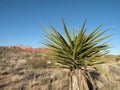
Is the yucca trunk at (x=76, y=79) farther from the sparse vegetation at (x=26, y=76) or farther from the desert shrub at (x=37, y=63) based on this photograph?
the desert shrub at (x=37, y=63)

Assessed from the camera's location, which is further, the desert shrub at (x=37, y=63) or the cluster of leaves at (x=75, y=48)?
the desert shrub at (x=37, y=63)

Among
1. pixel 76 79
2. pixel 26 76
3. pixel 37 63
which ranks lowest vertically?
pixel 76 79

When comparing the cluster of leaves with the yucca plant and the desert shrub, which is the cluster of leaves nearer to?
the yucca plant

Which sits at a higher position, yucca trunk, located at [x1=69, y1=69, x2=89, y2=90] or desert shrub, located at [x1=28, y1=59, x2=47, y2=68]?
desert shrub, located at [x1=28, y1=59, x2=47, y2=68]

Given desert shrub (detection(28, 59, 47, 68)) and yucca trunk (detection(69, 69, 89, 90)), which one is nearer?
yucca trunk (detection(69, 69, 89, 90))

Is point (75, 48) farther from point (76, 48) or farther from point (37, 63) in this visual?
point (37, 63)

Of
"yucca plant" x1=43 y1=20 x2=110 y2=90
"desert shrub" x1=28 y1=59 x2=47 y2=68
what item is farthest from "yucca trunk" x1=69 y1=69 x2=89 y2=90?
"desert shrub" x1=28 y1=59 x2=47 y2=68

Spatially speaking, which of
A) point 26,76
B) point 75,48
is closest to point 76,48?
point 75,48

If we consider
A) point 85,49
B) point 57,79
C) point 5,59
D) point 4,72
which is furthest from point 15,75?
point 85,49

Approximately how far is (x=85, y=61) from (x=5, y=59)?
170 inches

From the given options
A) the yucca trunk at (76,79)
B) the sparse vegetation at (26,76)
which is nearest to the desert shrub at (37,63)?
the sparse vegetation at (26,76)

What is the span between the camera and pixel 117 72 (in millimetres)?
12367

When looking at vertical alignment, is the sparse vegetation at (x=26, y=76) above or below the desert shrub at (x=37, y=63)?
below

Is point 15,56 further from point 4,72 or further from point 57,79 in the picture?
point 57,79
